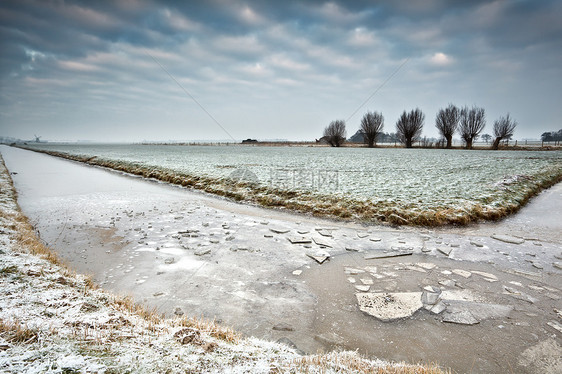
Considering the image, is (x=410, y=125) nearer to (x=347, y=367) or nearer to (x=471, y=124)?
(x=471, y=124)

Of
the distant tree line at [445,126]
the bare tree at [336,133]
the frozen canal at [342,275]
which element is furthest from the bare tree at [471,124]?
the frozen canal at [342,275]

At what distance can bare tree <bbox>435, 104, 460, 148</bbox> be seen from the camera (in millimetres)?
70600

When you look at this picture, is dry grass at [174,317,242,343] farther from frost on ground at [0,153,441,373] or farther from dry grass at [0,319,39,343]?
dry grass at [0,319,39,343]

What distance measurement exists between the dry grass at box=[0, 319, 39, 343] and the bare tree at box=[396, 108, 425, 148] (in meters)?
85.2

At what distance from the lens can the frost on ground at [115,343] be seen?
7.50 ft

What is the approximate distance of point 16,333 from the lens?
2492mm

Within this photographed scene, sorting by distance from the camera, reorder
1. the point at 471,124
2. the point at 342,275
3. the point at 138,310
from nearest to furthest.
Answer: the point at 138,310 → the point at 342,275 → the point at 471,124

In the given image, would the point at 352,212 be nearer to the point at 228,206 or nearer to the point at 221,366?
the point at 228,206

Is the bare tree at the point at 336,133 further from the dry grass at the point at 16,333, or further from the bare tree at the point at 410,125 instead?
the dry grass at the point at 16,333

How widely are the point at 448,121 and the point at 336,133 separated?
33.3 m

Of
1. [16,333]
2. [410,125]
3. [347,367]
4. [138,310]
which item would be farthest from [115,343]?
[410,125]

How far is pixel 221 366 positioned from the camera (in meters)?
2.48

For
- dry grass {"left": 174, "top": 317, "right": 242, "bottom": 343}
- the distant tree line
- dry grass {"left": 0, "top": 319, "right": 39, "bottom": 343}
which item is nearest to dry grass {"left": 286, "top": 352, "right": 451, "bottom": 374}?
dry grass {"left": 174, "top": 317, "right": 242, "bottom": 343}

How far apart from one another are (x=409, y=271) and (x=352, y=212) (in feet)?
15.3
